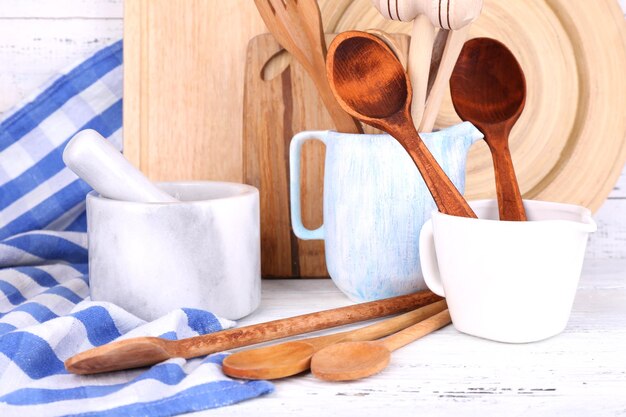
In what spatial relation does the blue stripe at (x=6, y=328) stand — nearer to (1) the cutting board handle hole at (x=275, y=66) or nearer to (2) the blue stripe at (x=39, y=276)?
(2) the blue stripe at (x=39, y=276)

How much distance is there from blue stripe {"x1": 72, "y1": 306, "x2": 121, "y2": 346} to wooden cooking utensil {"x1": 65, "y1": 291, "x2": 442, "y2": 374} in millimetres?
76

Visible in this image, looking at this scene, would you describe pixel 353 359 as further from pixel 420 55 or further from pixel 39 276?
pixel 39 276

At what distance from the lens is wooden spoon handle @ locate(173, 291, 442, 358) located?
1.78 ft

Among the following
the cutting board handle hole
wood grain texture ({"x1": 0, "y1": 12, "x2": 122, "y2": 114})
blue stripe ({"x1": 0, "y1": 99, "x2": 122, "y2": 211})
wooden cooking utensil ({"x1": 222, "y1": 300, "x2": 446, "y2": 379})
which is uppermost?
wood grain texture ({"x1": 0, "y1": 12, "x2": 122, "y2": 114})

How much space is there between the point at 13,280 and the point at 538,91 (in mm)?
574

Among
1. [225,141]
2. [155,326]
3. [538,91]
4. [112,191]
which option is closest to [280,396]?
[155,326]

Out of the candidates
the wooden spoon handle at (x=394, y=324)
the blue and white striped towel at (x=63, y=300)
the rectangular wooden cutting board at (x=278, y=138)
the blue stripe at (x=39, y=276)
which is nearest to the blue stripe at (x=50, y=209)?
the blue and white striped towel at (x=63, y=300)

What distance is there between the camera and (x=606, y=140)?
82 centimetres

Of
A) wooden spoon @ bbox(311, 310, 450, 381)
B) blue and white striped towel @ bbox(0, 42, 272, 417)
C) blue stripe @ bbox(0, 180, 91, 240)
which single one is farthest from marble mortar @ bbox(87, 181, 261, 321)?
blue stripe @ bbox(0, 180, 91, 240)

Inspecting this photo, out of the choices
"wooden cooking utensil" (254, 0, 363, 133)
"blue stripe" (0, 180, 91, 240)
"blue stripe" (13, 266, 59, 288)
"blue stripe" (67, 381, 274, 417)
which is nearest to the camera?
"blue stripe" (67, 381, 274, 417)

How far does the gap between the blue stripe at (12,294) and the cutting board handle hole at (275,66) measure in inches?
12.5

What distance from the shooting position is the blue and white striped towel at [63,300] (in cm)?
47

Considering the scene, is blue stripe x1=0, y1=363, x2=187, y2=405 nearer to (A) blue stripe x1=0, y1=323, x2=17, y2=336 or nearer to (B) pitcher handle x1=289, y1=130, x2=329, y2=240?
(A) blue stripe x1=0, y1=323, x2=17, y2=336

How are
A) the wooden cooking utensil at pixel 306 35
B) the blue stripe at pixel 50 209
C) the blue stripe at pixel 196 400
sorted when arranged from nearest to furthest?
the blue stripe at pixel 196 400, the wooden cooking utensil at pixel 306 35, the blue stripe at pixel 50 209
